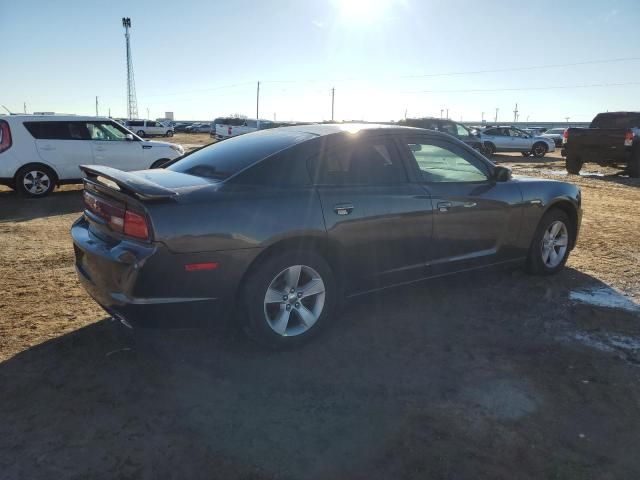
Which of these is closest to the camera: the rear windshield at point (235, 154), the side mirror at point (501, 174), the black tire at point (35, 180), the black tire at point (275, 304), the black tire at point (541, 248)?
the black tire at point (275, 304)

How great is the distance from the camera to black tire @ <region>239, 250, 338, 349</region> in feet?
10.8

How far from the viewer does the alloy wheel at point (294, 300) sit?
3.46 m

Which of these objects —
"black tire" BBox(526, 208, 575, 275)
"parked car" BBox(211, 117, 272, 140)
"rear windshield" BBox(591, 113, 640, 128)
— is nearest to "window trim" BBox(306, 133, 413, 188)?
"black tire" BBox(526, 208, 575, 275)

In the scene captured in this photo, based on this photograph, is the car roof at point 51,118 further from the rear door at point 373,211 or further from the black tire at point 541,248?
the black tire at point 541,248

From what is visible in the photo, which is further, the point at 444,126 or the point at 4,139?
the point at 444,126

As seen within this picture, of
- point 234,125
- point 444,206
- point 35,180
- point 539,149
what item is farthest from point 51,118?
point 234,125

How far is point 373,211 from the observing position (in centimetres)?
377

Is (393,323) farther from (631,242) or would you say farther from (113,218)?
(631,242)

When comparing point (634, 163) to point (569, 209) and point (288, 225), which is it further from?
point (288, 225)

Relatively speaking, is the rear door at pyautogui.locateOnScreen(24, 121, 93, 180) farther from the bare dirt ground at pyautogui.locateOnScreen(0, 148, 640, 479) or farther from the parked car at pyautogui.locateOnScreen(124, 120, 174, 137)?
the parked car at pyautogui.locateOnScreen(124, 120, 174, 137)

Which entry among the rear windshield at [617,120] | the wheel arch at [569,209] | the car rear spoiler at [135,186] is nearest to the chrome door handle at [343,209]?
the car rear spoiler at [135,186]

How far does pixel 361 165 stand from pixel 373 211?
40 cm

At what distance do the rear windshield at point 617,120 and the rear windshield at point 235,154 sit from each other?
54.2 ft

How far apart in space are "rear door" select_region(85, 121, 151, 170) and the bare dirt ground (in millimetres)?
6573
